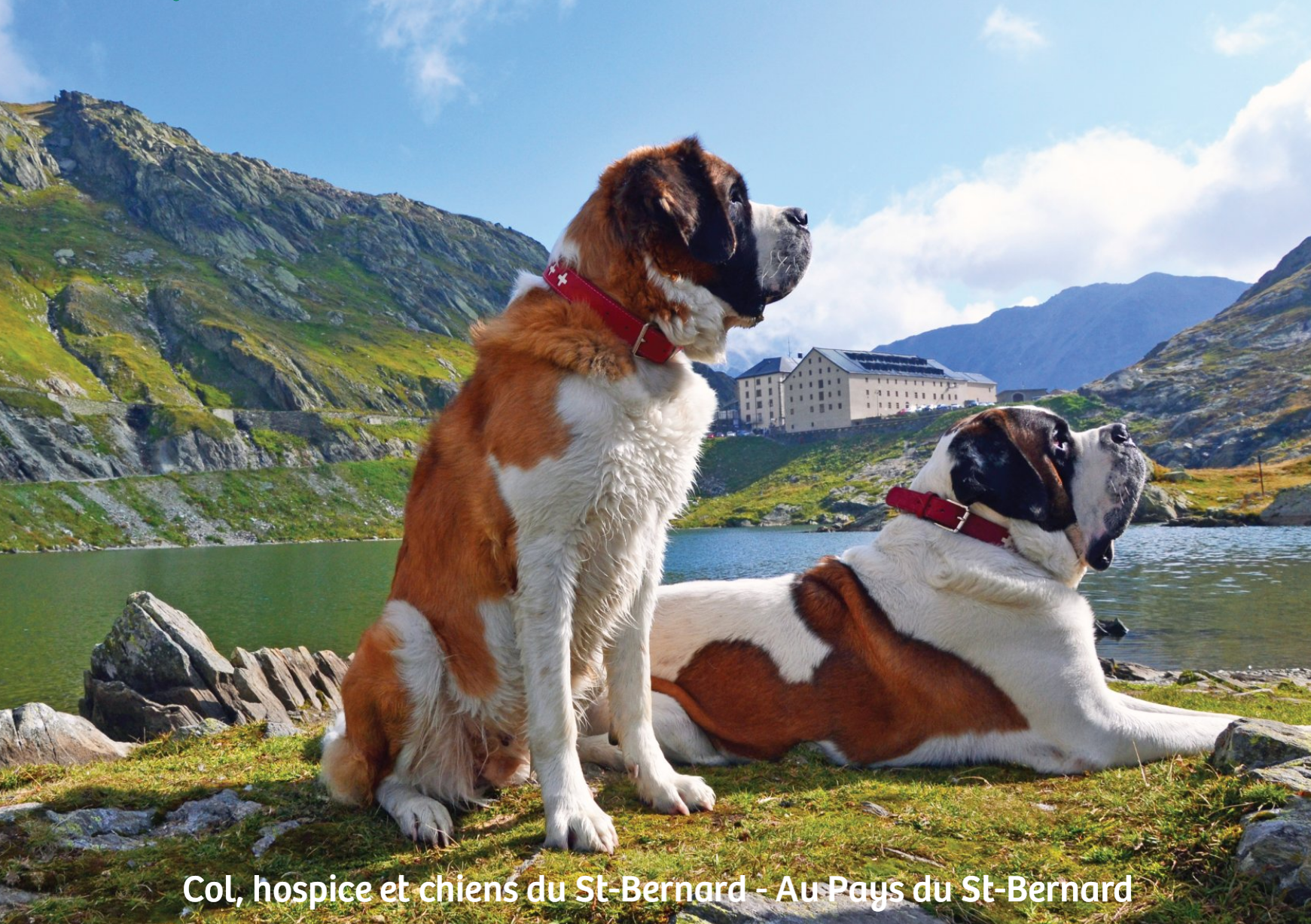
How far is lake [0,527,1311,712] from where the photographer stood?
2141cm

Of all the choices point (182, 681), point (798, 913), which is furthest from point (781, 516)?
point (798, 913)

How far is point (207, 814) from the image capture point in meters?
4.92

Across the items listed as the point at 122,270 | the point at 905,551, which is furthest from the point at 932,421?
the point at 122,270

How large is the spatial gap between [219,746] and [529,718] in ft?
17.1

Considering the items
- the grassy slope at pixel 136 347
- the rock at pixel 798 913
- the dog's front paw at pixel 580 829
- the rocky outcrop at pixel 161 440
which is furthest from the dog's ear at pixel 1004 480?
the rocky outcrop at pixel 161 440

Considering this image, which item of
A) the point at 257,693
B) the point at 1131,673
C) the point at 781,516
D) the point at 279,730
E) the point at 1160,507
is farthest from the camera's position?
the point at 781,516

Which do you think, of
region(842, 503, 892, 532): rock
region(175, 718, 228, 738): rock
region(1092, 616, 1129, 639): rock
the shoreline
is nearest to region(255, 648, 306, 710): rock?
region(175, 718, 228, 738): rock

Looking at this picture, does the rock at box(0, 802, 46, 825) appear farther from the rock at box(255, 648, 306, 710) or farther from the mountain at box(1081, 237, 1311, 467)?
the mountain at box(1081, 237, 1311, 467)

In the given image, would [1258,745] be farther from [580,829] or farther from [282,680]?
[282,680]

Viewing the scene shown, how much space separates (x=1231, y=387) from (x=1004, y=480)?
160 metres

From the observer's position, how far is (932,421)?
141500mm

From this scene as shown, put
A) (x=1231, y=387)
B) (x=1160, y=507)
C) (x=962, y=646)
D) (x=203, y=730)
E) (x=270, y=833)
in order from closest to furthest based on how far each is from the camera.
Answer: (x=270, y=833), (x=962, y=646), (x=203, y=730), (x=1160, y=507), (x=1231, y=387)

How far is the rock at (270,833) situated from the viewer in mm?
4250

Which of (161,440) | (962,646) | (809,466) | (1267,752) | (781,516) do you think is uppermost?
(161,440)
